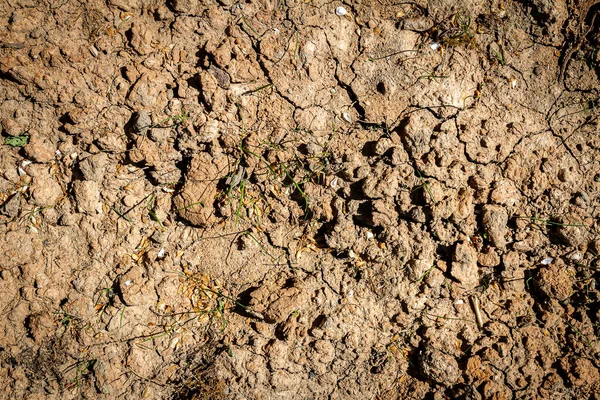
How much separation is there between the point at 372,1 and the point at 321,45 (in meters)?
0.40

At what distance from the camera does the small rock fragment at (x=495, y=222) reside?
2365mm

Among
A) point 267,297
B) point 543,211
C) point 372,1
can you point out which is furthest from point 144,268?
point 543,211

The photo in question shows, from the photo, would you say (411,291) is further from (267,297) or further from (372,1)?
(372,1)

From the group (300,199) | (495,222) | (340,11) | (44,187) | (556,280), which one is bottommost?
A: (44,187)

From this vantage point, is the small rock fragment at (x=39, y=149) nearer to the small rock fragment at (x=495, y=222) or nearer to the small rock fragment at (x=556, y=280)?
the small rock fragment at (x=495, y=222)

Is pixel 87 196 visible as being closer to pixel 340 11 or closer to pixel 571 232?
pixel 340 11

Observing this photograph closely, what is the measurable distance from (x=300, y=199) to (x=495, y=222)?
113 centimetres

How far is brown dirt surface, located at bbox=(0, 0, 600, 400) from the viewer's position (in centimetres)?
241

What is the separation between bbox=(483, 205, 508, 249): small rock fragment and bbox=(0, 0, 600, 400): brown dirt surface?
0.02 meters

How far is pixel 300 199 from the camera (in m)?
2.53

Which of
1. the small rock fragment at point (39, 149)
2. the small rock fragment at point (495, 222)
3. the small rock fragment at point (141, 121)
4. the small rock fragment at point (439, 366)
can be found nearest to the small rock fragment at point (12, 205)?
the small rock fragment at point (39, 149)

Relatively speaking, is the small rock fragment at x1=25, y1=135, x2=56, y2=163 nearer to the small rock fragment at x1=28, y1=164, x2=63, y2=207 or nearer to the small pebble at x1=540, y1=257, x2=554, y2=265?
the small rock fragment at x1=28, y1=164, x2=63, y2=207

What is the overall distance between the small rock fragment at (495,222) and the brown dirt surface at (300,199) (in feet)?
0.08

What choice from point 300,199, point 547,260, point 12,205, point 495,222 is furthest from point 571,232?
point 12,205
